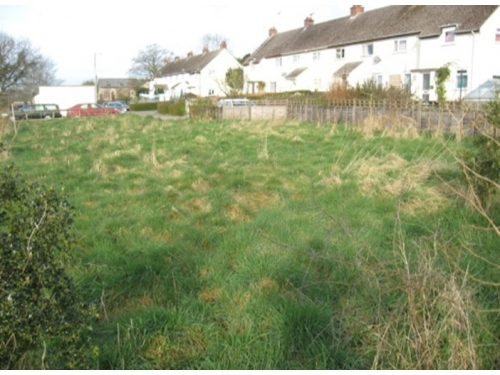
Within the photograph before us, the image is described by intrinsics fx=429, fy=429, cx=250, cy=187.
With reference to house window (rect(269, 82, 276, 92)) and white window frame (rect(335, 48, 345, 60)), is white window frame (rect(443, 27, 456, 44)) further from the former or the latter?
house window (rect(269, 82, 276, 92))

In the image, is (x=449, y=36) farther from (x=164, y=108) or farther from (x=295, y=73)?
(x=164, y=108)

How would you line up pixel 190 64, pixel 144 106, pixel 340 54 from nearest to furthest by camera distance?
pixel 340 54 → pixel 144 106 → pixel 190 64

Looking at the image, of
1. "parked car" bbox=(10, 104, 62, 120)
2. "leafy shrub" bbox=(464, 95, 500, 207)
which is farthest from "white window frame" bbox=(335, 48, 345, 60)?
"leafy shrub" bbox=(464, 95, 500, 207)

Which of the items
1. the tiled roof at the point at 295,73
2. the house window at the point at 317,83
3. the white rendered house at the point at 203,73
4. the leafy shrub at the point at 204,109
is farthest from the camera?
the white rendered house at the point at 203,73

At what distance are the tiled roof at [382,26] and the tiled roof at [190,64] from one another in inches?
439

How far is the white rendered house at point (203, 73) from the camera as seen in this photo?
204ft

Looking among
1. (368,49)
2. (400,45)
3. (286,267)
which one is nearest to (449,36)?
(400,45)

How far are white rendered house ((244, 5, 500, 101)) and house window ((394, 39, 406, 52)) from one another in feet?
0.29

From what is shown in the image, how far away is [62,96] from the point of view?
48656mm

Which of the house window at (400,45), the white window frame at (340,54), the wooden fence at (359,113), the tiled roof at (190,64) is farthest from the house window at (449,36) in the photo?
the tiled roof at (190,64)

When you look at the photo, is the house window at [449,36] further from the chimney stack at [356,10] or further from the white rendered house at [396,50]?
the chimney stack at [356,10]

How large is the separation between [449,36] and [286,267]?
31850mm

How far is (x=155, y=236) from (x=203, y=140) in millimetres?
8846

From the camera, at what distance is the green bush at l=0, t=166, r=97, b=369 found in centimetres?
240
